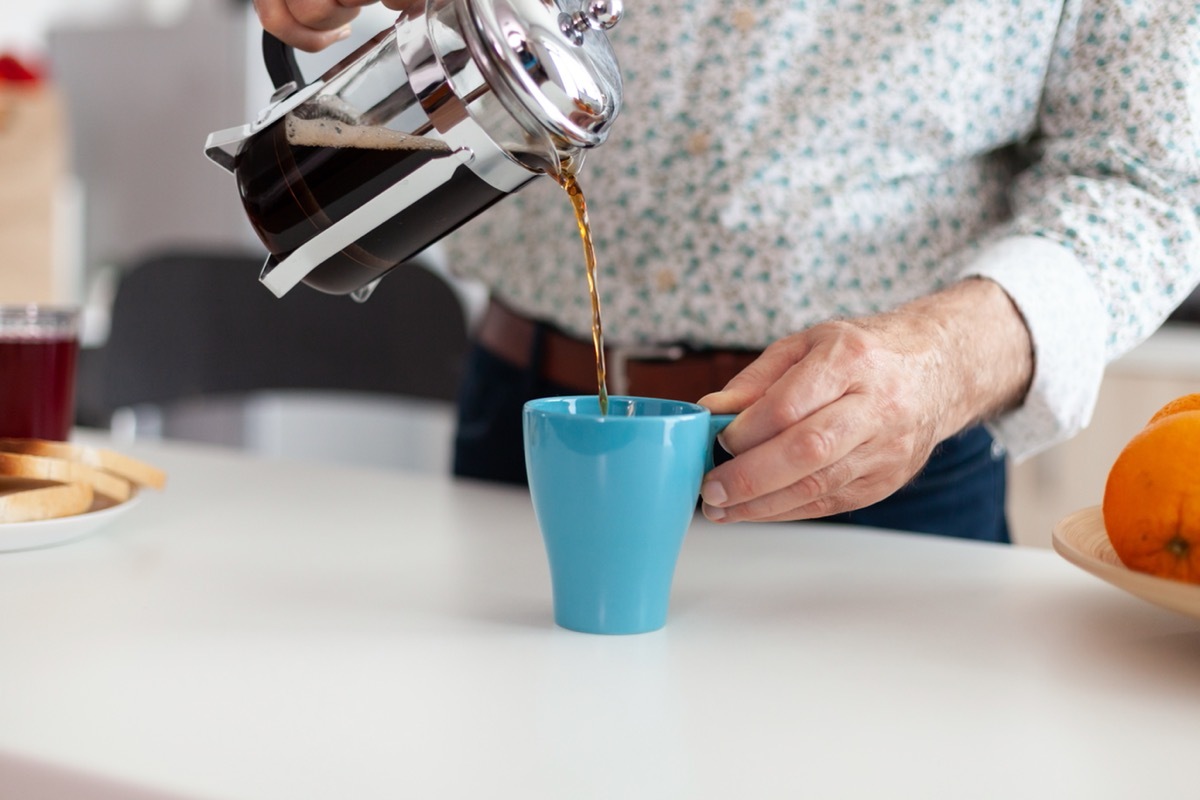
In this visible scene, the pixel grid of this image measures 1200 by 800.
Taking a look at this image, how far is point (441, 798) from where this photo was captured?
415mm

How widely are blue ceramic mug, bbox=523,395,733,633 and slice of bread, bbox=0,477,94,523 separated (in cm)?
31

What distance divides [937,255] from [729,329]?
0.58 ft

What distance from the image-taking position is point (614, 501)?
0.58 meters

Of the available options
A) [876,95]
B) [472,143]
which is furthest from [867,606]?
[876,95]

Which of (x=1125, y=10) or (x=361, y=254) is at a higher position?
(x=1125, y=10)

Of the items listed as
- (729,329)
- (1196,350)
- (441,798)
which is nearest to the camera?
(441,798)

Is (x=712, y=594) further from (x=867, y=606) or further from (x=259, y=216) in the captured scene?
(x=259, y=216)

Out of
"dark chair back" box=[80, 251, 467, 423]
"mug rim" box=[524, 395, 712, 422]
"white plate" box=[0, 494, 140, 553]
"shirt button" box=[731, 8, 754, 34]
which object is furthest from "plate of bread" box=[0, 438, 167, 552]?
"dark chair back" box=[80, 251, 467, 423]

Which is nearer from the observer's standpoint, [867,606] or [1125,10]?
[867,606]

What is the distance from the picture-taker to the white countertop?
1.44ft

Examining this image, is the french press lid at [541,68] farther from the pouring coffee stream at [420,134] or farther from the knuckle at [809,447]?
the knuckle at [809,447]

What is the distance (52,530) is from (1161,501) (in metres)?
0.60

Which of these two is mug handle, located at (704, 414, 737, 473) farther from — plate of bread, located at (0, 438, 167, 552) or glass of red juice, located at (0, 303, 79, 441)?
glass of red juice, located at (0, 303, 79, 441)

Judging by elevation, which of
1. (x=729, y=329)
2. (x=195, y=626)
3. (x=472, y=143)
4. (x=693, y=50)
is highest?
(x=693, y=50)
